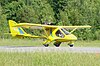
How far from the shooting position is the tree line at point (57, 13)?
51662 millimetres

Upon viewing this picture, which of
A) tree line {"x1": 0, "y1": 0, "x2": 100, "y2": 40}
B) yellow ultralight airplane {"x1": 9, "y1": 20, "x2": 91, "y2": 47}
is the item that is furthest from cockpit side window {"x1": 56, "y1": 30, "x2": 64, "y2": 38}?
tree line {"x1": 0, "y1": 0, "x2": 100, "y2": 40}

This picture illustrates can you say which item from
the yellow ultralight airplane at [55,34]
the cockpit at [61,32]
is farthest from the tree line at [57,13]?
the cockpit at [61,32]

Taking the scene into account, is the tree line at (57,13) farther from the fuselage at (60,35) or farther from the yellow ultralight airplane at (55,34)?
the fuselage at (60,35)

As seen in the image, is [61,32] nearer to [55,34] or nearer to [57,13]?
[55,34]

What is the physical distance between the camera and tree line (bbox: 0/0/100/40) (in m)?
51.7

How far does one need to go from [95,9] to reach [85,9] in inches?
67.5

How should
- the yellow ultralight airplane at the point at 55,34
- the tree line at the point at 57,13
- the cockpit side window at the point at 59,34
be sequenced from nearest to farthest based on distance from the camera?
the yellow ultralight airplane at the point at 55,34, the cockpit side window at the point at 59,34, the tree line at the point at 57,13

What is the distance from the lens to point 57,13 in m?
62.6

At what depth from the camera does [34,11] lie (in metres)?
56.4

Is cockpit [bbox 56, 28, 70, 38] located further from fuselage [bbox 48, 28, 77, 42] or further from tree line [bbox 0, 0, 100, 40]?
tree line [bbox 0, 0, 100, 40]

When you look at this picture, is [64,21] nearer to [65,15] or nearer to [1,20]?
[65,15]

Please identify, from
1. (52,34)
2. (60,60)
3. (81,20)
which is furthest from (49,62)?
(81,20)

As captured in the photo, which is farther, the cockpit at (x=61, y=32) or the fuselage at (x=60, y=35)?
the cockpit at (x=61, y=32)

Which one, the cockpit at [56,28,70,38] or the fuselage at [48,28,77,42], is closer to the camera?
the fuselage at [48,28,77,42]
